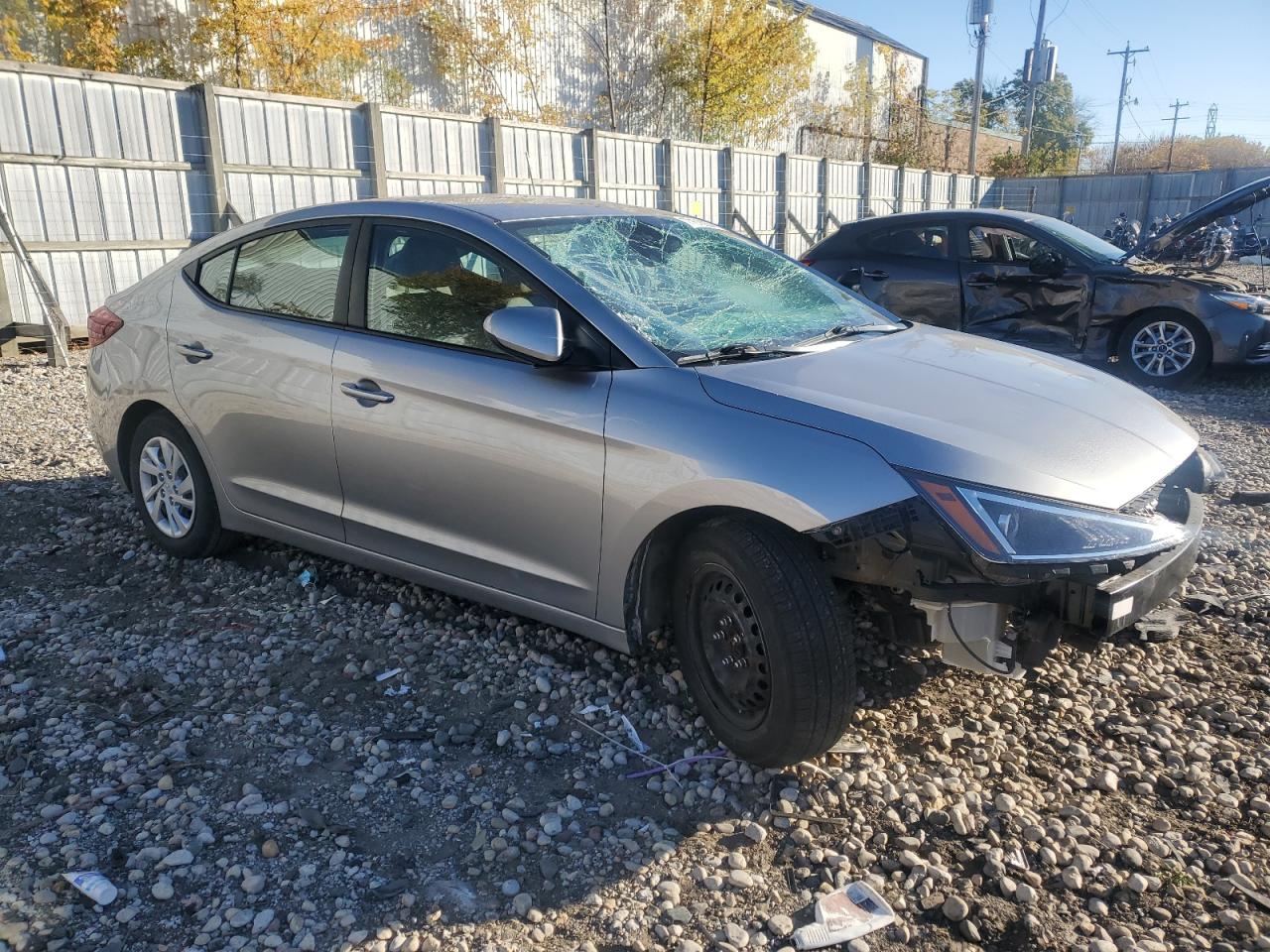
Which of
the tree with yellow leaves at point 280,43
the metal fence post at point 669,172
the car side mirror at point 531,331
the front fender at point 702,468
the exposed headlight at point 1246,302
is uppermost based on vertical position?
the tree with yellow leaves at point 280,43

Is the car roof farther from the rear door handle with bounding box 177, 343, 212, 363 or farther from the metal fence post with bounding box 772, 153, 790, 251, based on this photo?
A: the metal fence post with bounding box 772, 153, 790, 251

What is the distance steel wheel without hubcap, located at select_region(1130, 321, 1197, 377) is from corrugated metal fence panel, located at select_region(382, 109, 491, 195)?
8.19 metres

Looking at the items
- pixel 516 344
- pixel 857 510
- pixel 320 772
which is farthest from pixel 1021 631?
pixel 320 772

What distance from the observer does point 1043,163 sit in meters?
44.4

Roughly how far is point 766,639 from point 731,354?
936mm

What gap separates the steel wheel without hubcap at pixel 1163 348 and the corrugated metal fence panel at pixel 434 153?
8.19 metres

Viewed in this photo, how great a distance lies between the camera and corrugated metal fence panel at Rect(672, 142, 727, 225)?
1819 cm

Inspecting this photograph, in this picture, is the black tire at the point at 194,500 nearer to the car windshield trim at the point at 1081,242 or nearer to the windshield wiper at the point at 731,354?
the windshield wiper at the point at 731,354

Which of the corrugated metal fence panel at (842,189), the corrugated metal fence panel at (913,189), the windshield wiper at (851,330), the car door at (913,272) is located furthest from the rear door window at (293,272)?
the corrugated metal fence panel at (913,189)

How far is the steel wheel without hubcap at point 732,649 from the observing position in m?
2.83

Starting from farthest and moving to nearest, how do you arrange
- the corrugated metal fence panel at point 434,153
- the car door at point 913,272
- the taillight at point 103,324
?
the corrugated metal fence panel at point 434,153 < the car door at point 913,272 < the taillight at point 103,324

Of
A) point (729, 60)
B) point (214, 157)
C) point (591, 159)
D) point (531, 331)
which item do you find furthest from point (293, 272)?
point (729, 60)

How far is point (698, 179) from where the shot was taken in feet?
61.2

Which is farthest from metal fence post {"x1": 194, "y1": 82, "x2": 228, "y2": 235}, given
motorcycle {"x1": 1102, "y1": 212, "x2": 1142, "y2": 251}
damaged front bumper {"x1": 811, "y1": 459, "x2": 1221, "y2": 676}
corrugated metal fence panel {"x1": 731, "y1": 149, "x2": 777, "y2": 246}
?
motorcycle {"x1": 1102, "y1": 212, "x2": 1142, "y2": 251}
